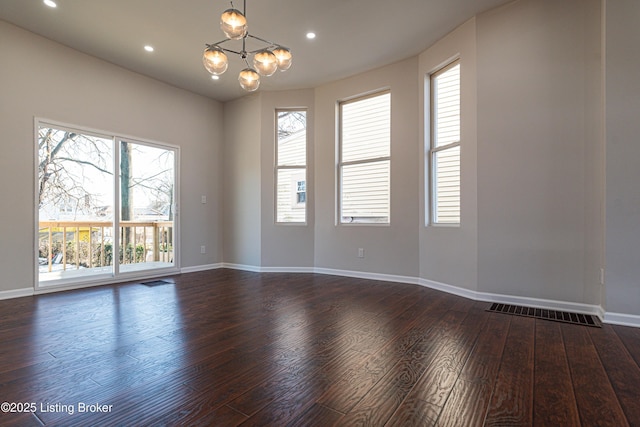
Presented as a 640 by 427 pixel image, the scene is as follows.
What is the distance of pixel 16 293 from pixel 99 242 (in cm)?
103

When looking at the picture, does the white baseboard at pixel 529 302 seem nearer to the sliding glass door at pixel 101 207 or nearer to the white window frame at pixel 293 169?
the white window frame at pixel 293 169

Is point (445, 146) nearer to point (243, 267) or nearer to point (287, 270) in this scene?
point (287, 270)

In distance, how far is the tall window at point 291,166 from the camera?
5.28 metres

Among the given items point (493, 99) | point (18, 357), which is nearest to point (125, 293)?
point (18, 357)

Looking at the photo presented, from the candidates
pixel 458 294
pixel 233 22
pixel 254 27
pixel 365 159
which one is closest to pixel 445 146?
pixel 365 159

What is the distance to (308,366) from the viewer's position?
188cm

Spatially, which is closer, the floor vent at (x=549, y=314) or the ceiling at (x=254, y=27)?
the floor vent at (x=549, y=314)

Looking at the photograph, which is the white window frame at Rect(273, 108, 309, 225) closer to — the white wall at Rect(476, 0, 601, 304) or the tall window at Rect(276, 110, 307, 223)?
the tall window at Rect(276, 110, 307, 223)

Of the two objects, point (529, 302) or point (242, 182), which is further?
point (242, 182)

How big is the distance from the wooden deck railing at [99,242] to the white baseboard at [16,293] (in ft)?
1.19

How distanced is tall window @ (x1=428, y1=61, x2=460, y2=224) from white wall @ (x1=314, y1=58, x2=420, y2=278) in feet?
0.80

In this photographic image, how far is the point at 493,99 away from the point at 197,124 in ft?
14.7

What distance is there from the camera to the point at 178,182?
517cm

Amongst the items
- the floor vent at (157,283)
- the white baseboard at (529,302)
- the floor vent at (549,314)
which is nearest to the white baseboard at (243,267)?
the floor vent at (157,283)
